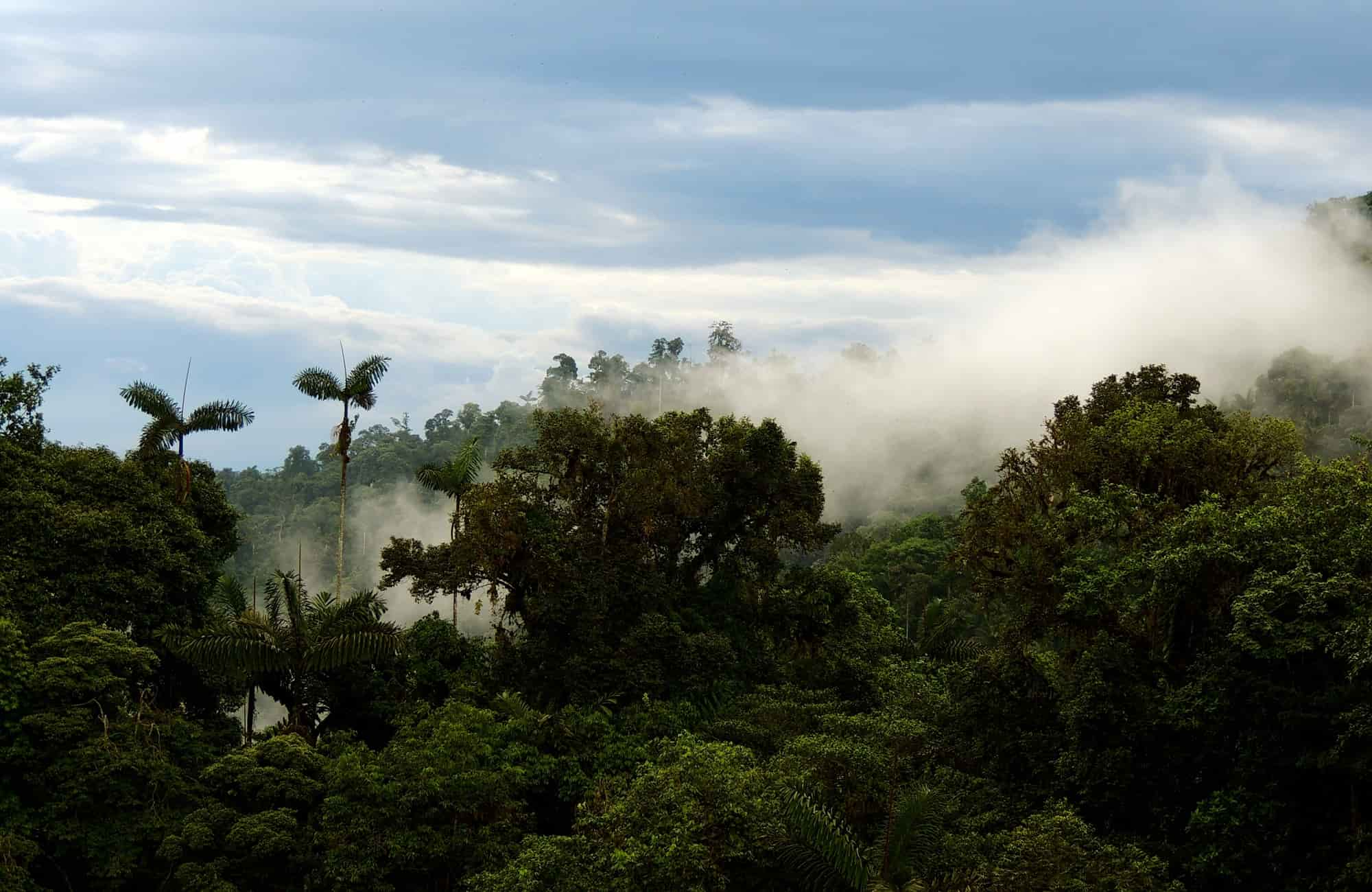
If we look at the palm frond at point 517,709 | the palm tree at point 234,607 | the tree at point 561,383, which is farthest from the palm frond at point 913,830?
the tree at point 561,383

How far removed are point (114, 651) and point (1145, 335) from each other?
8267cm

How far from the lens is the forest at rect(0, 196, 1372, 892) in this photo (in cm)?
1728

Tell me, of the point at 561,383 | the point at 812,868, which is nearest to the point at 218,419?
the point at 812,868

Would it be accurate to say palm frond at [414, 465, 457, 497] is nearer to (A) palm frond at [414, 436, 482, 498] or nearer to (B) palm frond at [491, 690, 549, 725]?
(A) palm frond at [414, 436, 482, 498]

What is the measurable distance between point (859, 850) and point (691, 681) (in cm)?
780

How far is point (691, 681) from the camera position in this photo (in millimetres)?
24625

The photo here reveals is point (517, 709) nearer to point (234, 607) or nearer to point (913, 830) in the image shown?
point (234, 607)

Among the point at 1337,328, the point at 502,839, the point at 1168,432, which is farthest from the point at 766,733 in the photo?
the point at 1337,328

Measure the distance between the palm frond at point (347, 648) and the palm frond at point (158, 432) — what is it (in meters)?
6.59

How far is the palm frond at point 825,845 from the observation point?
633 inches

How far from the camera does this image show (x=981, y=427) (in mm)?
93438

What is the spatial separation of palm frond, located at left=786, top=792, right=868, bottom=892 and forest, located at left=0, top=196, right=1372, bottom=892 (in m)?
0.06

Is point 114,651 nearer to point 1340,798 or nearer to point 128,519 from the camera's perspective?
point 128,519

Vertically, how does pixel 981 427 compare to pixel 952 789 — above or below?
above
